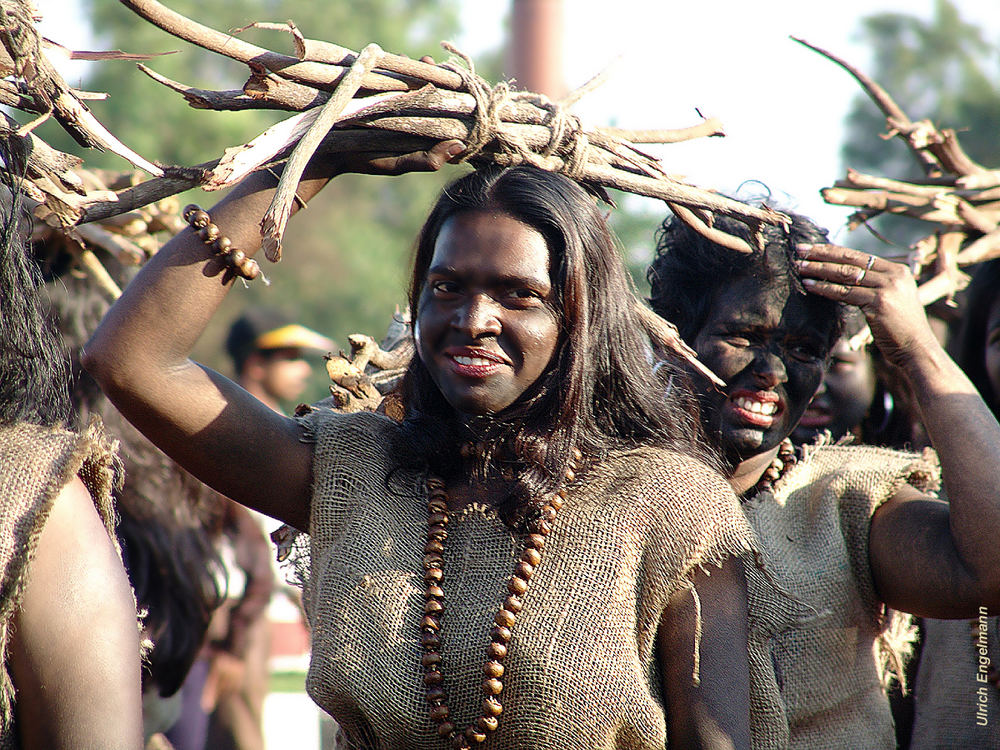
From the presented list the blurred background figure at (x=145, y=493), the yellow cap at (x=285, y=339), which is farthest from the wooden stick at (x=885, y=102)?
the yellow cap at (x=285, y=339)

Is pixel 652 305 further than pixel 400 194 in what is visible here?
No

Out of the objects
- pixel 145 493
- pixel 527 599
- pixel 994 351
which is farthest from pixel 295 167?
pixel 994 351

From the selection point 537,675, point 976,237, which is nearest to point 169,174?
point 537,675

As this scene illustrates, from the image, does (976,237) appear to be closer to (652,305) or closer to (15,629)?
(652,305)

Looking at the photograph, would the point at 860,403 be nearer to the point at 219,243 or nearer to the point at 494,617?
the point at 494,617

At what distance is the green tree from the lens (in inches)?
1090

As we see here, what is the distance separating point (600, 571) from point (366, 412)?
2.18 feet

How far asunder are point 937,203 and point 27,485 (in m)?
2.70

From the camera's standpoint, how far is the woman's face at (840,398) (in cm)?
349

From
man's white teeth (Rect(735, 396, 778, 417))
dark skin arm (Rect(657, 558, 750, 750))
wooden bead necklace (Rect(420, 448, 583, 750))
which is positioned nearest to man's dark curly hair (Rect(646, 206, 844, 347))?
man's white teeth (Rect(735, 396, 778, 417))

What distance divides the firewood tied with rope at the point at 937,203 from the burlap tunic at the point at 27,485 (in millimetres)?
2172

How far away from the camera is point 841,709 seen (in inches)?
105

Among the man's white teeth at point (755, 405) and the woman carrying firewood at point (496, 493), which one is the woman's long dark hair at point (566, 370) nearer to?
the woman carrying firewood at point (496, 493)

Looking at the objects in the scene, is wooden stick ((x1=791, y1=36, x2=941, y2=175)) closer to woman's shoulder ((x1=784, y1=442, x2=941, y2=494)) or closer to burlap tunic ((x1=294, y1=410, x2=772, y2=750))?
woman's shoulder ((x1=784, y1=442, x2=941, y2=494))
